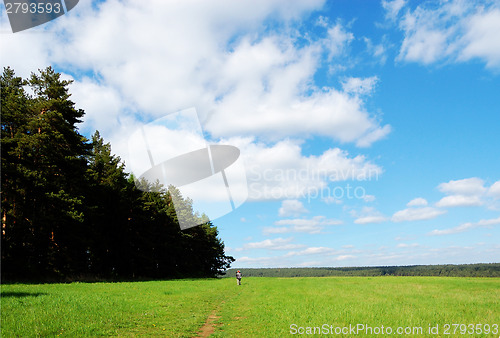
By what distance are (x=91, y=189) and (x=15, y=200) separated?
40.2ft

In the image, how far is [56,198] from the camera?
108ft

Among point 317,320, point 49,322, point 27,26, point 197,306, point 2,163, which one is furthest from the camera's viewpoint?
point 2,163

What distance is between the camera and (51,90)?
37188 mm

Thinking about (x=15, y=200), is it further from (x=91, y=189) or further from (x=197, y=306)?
(x=197, y=306)

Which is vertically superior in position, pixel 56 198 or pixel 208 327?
pixel 56 198

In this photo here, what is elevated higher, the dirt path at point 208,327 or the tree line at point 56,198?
the tree line at point 56,198

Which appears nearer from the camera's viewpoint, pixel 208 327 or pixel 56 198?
pixel 208 327

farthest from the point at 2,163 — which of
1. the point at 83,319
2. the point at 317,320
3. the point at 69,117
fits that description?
the point at 317,320

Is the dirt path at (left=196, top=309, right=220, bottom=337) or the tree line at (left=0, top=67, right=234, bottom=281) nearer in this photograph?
the dirt path at (left=196, top=309, right=220, bottom=337)

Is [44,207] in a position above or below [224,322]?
above

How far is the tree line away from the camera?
103 ft

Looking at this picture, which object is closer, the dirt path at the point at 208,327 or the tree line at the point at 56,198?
the dirt path at the point at 208,327

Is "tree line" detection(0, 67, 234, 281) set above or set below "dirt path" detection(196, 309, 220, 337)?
above

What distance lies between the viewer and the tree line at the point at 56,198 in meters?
31.5
